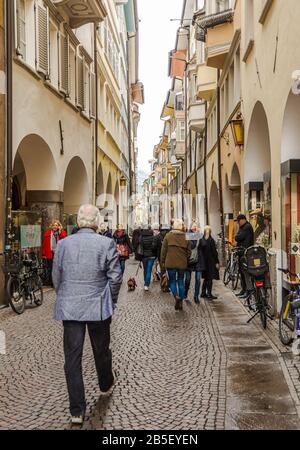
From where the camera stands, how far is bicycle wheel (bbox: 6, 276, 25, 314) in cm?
1172

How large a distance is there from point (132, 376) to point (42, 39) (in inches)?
436

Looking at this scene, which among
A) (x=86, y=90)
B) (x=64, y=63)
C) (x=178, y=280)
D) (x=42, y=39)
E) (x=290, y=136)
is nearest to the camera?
(x=290, y=136)

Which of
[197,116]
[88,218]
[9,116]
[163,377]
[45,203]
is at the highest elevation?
[197,116]

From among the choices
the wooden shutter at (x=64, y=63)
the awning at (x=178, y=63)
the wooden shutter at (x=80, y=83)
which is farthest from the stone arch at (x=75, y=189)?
the awning at (x=178, y=63)

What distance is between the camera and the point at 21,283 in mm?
12438

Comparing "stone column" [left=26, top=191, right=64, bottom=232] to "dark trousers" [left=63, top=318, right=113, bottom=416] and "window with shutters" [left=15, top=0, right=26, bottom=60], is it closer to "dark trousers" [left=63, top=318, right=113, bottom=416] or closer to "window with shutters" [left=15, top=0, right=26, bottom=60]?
"window with shutters" [left=15, top=0, right=26, bottom=60]

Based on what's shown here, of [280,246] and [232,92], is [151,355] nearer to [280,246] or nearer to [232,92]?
[280,246]

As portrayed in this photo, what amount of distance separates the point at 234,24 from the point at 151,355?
13.1 meters

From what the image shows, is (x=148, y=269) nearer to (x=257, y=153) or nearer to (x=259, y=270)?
(x=257, y=153)

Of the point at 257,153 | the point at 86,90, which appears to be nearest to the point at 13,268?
the point at 257,153

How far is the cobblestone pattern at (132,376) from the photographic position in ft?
17.9

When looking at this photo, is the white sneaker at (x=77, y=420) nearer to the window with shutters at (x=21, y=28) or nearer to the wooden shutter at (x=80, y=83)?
the window with shutters at (x=21, y=28)

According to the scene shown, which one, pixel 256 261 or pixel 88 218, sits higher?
pixel 88 218

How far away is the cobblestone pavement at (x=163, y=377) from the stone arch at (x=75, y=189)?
11284 millimetres
